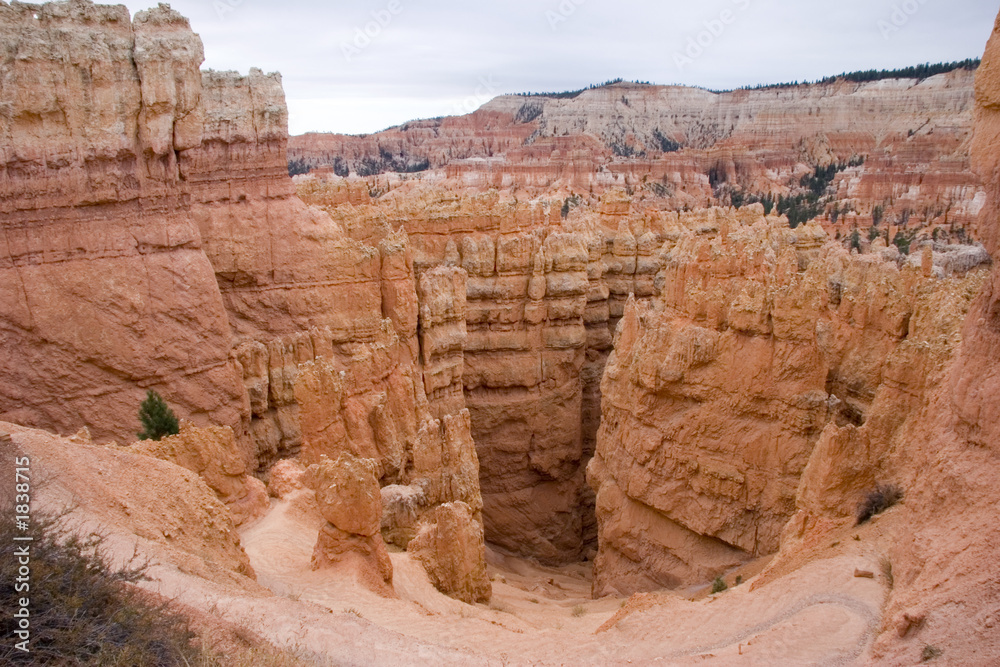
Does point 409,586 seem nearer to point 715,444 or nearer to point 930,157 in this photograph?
point 715,444

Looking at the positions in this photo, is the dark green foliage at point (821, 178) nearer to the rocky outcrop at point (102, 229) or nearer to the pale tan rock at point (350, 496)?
the rocky outcrop at point (102, 229)

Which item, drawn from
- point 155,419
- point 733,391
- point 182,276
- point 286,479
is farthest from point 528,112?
point 155,419

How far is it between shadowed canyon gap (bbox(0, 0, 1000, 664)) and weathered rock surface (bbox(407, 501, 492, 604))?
5 centimetres

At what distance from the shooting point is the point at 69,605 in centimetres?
517

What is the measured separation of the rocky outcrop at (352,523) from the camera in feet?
31.4

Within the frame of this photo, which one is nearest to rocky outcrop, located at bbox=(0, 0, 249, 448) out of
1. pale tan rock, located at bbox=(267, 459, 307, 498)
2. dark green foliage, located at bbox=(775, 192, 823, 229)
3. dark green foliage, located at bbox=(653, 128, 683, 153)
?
pale tan rock, located at bbox=(267, 459, 307, 498)

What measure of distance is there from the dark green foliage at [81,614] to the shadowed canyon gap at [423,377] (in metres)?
1.66

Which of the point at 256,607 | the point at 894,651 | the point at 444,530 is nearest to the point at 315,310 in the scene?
the point at 444,530

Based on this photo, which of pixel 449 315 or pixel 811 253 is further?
pixel 811 253

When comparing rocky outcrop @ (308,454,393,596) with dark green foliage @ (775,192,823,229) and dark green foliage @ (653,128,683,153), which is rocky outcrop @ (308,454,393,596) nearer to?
dark green foliage @ (775,192,823,229)

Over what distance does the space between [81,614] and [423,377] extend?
45.6ft

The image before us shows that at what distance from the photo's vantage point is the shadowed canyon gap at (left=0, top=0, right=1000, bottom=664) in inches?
308

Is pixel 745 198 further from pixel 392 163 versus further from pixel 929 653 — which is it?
pixel 929 653

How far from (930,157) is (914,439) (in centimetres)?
6470
